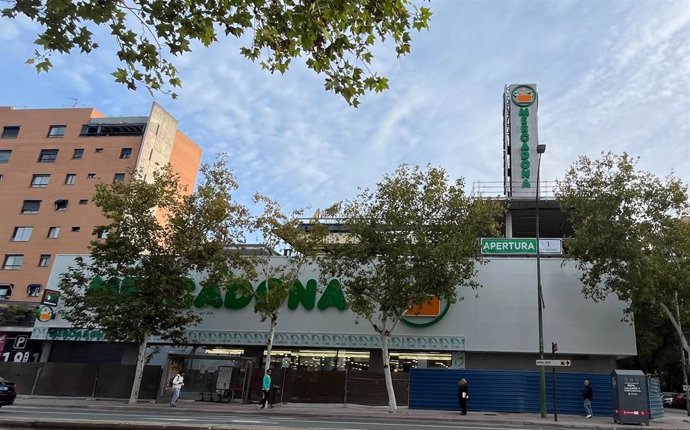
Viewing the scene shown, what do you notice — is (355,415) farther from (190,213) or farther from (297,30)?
(297,30)

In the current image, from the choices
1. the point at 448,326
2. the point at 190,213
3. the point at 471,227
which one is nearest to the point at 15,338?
the point at 190,213

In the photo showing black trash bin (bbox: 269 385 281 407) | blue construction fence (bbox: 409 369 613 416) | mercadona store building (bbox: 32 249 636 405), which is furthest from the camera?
mercadona store building (bbox: 32 249 636 405)

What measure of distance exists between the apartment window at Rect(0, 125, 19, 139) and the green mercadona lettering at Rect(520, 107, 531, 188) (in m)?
55.8

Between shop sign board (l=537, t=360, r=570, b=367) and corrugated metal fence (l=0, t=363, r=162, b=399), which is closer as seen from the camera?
shop sign board (l=537, t=360, r=570, b=367)

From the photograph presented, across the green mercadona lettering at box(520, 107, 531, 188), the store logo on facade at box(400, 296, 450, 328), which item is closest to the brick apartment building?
the store logo on facade at box(400, 296, 450, 328)

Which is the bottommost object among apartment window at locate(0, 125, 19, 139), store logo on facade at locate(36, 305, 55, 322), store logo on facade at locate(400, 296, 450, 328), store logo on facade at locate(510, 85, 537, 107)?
store logo on facade at locate(36, 305, 55, 322)

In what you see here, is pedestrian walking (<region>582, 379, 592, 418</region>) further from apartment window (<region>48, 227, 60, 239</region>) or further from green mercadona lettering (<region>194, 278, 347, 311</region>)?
apartment window (<region>48, 227, 60, 239</region>)

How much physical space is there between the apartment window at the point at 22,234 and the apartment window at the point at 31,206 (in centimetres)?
190

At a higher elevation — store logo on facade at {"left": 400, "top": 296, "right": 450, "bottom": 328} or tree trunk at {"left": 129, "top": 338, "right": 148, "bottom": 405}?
store logo on facade at {"left": 400, "top": 296, "right": 450, "bottom": 328}

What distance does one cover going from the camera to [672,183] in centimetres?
2562

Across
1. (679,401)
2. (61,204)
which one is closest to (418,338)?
(679,401)

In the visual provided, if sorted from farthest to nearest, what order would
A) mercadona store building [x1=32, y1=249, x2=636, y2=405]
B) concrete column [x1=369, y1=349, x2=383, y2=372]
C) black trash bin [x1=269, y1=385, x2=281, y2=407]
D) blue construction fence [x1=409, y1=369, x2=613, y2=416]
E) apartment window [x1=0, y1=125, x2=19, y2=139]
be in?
apartment window [x1=0, y1=125, x2=19, y2=139], concrete column [x1=369, y1=349, x2=383, y2=372], mercadona store building [x1=32, y1=249, x2=636, y2=405], black trash bin [x1=269, y1=385, x2=281, y2=407], blue construction fence [x1=409, y1=369, x2=613, y2=416]

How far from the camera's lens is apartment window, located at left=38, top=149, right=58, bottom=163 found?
5666cm

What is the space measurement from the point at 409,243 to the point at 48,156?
164 ft
